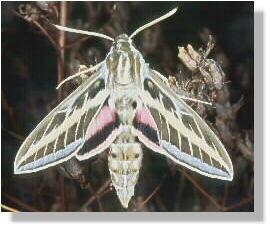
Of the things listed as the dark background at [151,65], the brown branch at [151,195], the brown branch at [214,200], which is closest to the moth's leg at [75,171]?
the dark background at [151,65]

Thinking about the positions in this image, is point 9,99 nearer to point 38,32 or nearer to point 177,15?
point 38,32

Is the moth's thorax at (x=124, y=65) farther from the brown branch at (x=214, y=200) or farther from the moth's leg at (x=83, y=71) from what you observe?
the brown branch at (x=214, y=200)

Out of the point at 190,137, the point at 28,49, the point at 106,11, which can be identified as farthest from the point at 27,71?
the point at 190,137

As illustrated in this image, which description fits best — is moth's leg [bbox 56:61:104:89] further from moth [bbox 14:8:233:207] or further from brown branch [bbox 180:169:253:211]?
brown branch [bbox 180:169:253:211]

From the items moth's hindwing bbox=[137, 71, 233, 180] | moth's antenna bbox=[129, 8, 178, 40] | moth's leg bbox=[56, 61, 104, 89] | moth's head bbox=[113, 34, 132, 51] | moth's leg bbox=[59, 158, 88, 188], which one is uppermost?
moth's antenna bbox=[129, 8, 178, 40]

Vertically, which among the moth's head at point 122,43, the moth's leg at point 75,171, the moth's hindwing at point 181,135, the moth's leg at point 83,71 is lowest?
the moth's leg at point 75,171

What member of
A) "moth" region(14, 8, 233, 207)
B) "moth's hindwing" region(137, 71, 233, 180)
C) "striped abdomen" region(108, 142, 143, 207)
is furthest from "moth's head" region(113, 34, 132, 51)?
"striped abdomen" region(108, 142, 143, 207)
